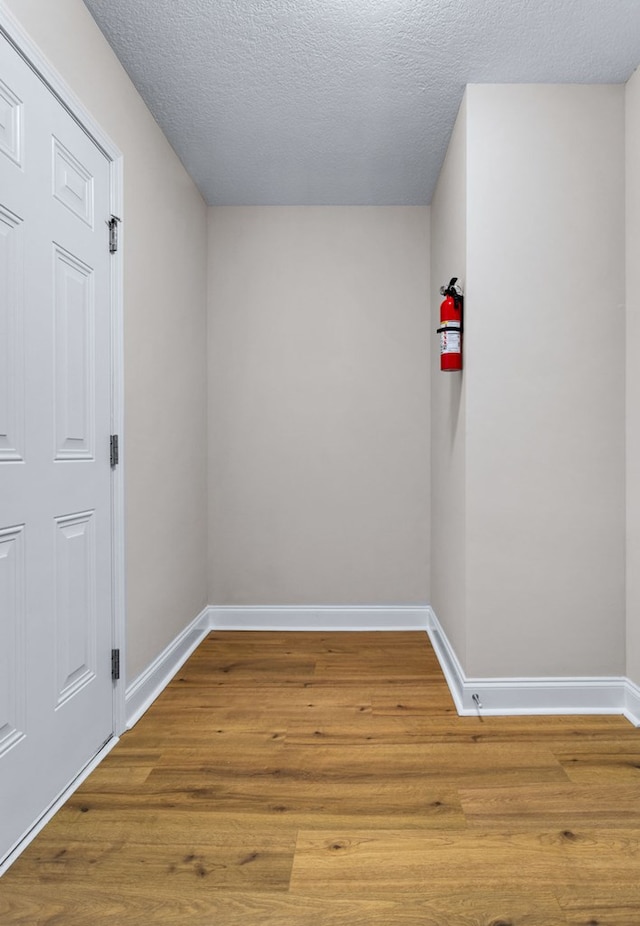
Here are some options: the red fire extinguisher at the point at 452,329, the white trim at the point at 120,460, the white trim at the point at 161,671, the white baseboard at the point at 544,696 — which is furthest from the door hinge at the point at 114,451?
the white baseboard at the point at 544,696

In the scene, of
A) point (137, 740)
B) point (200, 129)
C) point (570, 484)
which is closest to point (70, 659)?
point (137, 740)

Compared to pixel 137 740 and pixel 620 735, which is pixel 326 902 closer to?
pixel 137 740

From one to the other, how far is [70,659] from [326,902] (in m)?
1.04

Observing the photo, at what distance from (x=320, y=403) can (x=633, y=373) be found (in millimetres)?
1794

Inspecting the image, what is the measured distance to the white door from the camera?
1.52 meters

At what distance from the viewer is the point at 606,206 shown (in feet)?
7.79

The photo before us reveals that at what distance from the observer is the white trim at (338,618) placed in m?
3.56

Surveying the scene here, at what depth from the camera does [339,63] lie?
2.25 m

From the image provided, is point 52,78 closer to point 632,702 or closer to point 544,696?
point 544,696

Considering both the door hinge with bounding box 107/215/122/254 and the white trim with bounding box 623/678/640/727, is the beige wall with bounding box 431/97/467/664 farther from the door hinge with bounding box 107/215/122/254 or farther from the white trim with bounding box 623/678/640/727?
the door hinge with bounding box 107/215/122/254

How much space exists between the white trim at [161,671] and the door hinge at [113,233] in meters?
1.72

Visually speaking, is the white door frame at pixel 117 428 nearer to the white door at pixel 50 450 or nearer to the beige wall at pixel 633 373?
the white door at pixel 50 450

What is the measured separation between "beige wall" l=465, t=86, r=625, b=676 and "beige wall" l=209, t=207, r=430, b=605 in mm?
1180

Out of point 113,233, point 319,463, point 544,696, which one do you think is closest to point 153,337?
point 113,233
